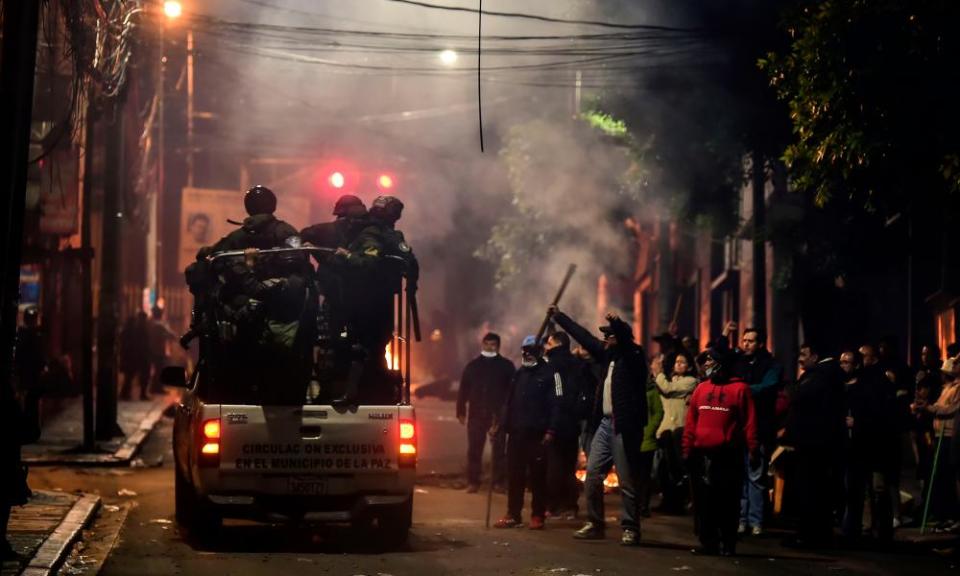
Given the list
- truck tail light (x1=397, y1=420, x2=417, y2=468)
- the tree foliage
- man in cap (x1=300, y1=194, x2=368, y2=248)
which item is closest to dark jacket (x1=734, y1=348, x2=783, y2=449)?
the tree foliage

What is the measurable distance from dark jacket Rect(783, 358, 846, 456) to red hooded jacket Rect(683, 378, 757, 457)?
3.27 feet

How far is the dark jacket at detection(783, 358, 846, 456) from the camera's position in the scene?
11.8m

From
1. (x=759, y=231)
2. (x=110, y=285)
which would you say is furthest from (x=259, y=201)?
(x=759, y=231)

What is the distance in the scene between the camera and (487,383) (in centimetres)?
1563

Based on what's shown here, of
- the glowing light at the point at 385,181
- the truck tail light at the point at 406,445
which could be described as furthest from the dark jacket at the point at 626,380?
the glowing light at the point at 385,181

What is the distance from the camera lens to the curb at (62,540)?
916cm

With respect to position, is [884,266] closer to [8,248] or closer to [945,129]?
[945,129]

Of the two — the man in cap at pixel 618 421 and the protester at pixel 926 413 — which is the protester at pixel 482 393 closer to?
the man in cap at pixel 618 421

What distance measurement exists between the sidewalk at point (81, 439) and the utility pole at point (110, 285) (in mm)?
376

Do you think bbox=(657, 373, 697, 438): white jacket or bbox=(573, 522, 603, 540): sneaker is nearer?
bbox=(573, 522, 603, 540): sneaker

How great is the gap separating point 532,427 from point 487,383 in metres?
2.70

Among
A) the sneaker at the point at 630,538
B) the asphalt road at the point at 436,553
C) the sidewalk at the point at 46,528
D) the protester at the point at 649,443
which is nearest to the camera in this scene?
the sidewalk at the point at 46,528

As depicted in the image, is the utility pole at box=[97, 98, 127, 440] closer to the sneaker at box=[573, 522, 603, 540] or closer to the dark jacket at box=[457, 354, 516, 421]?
the dark jacket at box=[457, 354, 516, 421]

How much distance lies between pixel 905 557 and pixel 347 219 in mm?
5176
